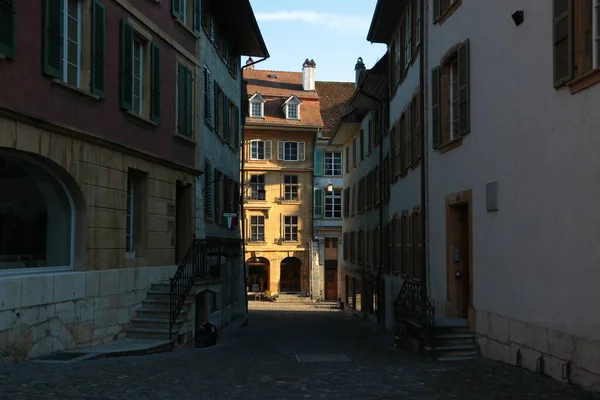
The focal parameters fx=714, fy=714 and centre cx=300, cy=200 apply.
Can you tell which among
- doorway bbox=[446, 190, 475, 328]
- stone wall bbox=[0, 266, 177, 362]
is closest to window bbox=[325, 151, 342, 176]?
stone wall bbox=[0, 266, 177, 362]

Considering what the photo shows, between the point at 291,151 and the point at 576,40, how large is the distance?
46631 mm

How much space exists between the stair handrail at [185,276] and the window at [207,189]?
3.51m

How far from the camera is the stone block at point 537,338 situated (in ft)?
32.2

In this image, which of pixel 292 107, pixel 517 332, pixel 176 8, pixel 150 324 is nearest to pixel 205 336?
pixel 150 324

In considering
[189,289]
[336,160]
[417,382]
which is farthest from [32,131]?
[336,160]

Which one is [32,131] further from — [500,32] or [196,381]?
[500,32]

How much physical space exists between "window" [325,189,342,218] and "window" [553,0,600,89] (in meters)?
46.0

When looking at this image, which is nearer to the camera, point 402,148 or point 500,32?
point 500,32

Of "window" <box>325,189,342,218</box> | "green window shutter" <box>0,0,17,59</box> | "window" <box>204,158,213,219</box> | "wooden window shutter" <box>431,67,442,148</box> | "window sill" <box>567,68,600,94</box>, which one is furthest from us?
"window" <box>325,189,342,218</box>

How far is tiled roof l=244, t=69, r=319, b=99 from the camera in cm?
5849

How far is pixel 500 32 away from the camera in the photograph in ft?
38.9

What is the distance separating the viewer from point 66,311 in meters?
12.1

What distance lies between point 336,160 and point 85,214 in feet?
143

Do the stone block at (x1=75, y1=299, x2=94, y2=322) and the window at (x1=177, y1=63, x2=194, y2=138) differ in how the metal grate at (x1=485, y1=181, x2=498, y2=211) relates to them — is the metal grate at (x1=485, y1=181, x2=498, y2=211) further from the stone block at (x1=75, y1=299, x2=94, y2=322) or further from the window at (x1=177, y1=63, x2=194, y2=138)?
the window at (x1=177, y1=63, x2=194, y2=138)
